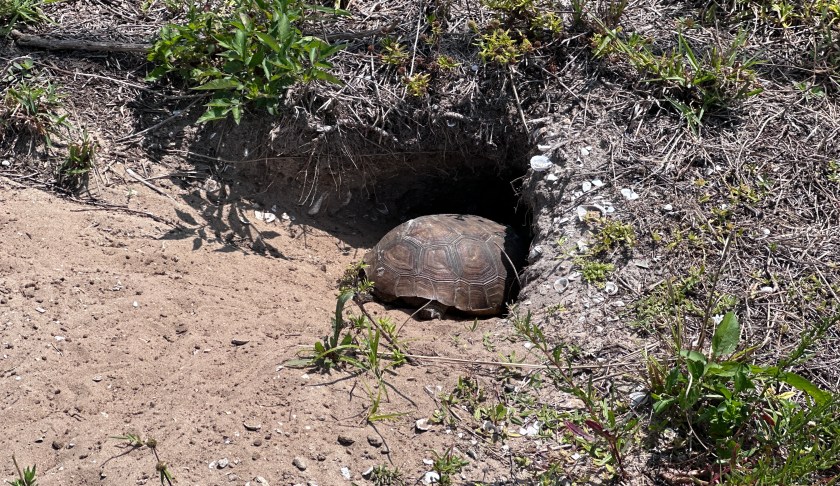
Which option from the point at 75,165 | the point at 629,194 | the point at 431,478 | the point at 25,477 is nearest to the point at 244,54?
the point at 75,165

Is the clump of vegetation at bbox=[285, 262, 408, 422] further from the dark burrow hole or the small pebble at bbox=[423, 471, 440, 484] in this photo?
the dark burrow hole

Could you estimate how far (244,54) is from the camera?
4.70 meters

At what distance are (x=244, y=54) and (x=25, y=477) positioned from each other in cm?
281

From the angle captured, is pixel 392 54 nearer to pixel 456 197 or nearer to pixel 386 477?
pixel 456 197

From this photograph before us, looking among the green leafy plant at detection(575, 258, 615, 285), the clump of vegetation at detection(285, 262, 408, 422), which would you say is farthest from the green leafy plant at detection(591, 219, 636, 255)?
the clump of vegetation at detection(285, 262, 408, 422)

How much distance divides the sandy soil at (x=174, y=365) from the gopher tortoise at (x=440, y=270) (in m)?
0.38

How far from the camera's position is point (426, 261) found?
491cm

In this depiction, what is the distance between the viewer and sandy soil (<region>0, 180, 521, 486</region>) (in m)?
3.14

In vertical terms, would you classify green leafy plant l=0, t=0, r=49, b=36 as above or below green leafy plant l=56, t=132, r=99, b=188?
above

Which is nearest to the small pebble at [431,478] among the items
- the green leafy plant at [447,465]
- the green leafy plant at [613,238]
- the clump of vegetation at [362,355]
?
the green leafy plant at [447,465]

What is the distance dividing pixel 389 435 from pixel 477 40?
2.94 meters

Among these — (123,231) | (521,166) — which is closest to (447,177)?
(521,166)

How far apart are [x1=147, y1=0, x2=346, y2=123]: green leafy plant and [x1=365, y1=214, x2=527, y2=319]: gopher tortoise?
117cm

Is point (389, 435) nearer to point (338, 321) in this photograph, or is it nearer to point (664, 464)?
point (338, 321)
